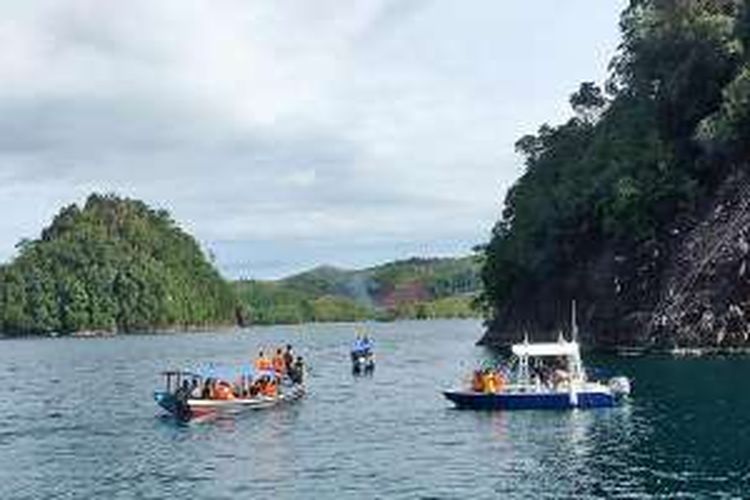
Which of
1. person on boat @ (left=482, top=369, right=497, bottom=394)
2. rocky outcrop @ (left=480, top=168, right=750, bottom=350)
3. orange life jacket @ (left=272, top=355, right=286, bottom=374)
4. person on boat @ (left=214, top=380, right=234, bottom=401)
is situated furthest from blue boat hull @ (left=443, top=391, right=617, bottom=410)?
rocky outcrop @ (left=480, top=168, right=750, bottom=350)

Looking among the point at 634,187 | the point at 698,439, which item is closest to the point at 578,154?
the point at 634,187

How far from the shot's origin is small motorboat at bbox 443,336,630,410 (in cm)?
8650

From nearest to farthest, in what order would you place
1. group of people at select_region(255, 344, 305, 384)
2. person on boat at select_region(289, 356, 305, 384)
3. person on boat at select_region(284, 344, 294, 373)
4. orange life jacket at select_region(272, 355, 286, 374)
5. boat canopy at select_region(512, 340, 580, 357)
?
1. boat canopy at select_region(512, 340, 580, 357)
2. group of people at select_region(255, 344, 305, 384)
3. person on boat at select_region(289, 356, 305, 384)
4. person on boat at select_region(284, 344, 294, 373)
5. orange life jacket at select_region(272, 355, 286, 374)

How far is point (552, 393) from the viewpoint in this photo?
8644cm

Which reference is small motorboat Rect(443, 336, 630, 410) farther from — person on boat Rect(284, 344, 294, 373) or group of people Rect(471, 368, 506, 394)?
person on boat Rect(284, 344, 294, 373)

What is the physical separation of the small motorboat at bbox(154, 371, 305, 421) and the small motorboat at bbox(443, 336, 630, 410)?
14.2 meters

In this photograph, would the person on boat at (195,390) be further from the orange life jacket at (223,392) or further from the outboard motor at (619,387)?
the outboard motor at (619,387)

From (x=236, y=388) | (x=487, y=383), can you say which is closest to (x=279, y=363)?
(x=236, y=388)

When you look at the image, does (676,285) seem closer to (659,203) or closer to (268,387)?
(659,203)

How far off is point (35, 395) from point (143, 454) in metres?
56.6

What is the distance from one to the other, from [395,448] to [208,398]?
21364 millimetres

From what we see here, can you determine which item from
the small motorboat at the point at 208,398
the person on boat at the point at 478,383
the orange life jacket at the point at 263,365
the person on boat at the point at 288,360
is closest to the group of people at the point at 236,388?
the small motorboat at the point at 208,398

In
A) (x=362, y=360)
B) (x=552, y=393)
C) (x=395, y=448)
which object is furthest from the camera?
(x=362, y=360)

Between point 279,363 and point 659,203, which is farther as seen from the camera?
point 659,203
